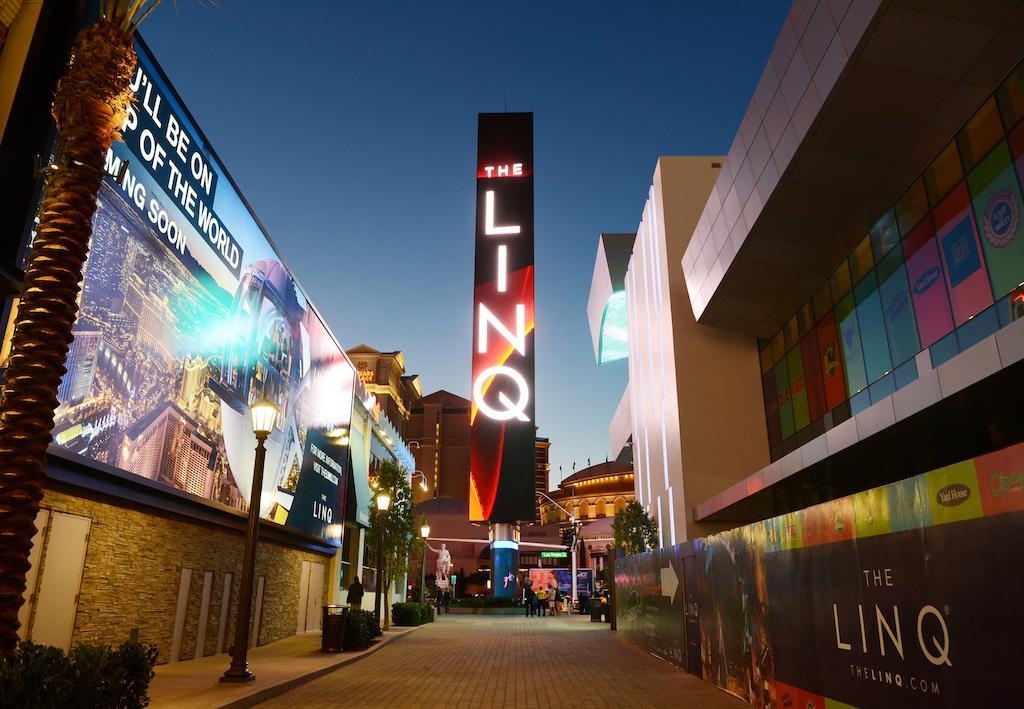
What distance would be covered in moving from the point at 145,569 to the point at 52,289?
9.30 meters

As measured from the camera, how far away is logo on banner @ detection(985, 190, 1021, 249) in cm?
1418

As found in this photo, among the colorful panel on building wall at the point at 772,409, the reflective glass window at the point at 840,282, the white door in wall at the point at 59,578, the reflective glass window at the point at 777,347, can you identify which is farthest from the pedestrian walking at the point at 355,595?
the reflective glass window at the point at 777,347

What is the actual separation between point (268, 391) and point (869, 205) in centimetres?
1703

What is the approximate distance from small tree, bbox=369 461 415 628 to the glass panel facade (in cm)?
1730

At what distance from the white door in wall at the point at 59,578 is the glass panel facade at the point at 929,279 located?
55.5ft

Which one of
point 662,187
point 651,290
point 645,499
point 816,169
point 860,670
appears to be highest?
point 662,187

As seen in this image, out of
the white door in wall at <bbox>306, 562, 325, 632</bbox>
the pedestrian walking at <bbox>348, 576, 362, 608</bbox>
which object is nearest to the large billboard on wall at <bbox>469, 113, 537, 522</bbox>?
the white door in wall at <bbox>306, 562, 325, 632</bbox>

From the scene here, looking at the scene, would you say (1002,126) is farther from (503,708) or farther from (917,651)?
(503,708)

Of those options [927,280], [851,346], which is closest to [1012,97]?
[927,280]

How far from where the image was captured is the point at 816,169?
18875 millimetres

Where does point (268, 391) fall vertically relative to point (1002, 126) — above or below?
below

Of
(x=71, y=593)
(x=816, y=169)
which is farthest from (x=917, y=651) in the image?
(x=816, y=169)

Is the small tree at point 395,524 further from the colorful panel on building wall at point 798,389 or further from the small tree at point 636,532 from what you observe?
the colorful panel on building wall at point 798,389

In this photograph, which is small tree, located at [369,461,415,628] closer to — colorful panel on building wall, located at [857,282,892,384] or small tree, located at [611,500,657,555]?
small tree, located at [611,500,657,555]
